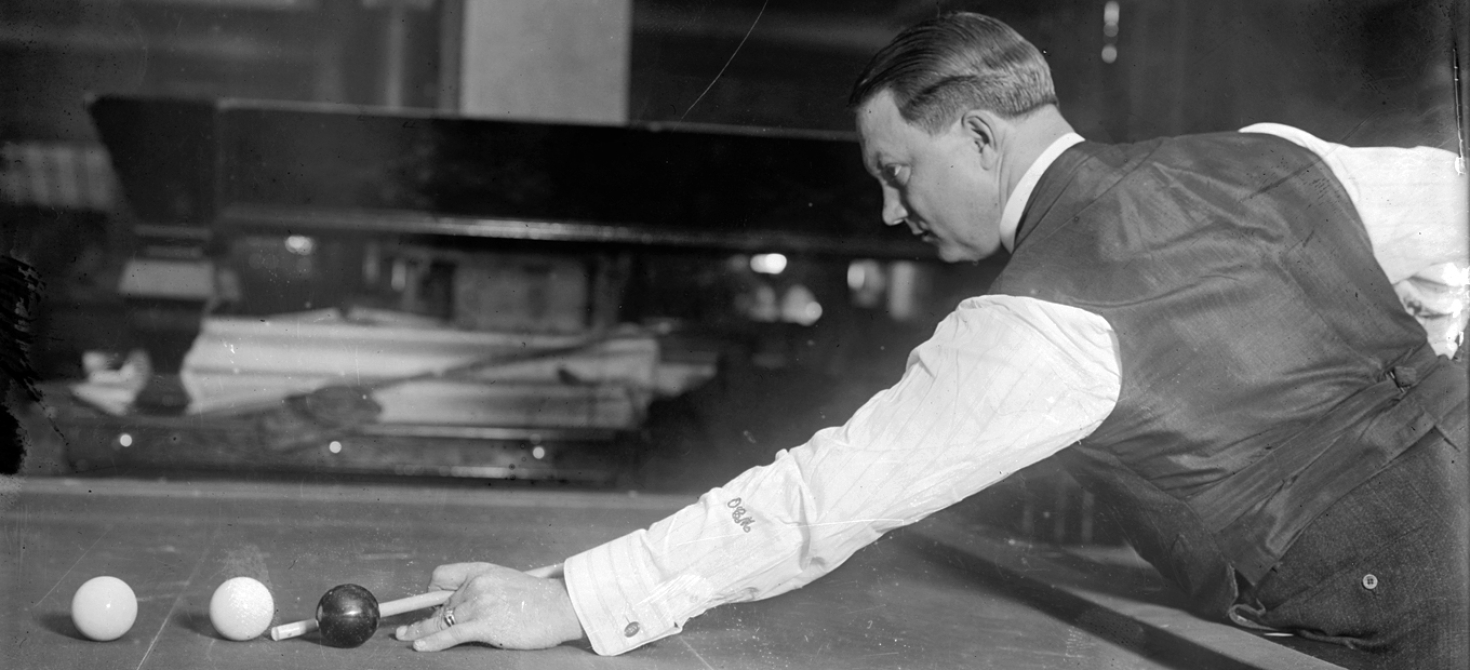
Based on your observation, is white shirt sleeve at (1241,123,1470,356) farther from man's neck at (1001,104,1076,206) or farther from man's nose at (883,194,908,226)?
man's nose at (883,194,908,226)

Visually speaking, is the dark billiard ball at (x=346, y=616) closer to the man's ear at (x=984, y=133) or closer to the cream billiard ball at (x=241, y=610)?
the cream billiard ball at (x=241, y=610)

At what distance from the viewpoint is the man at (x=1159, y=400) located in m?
1.50

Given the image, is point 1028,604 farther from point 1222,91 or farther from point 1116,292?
point 1222,91

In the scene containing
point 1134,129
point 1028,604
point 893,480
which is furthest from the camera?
point 1134,129

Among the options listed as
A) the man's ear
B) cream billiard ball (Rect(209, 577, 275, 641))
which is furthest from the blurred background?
cream billiard ball (Rect(209, 577, 275, 641))

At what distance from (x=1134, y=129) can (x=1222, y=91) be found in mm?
1066

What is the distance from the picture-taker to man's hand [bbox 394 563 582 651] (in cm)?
143

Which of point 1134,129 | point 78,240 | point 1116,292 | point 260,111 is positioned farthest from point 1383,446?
point 78,240

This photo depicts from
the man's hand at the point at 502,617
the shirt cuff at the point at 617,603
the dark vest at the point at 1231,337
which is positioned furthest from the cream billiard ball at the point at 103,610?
the dark vest at the point at 1231,337

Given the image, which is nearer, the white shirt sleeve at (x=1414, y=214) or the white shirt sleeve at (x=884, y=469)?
the white shirt sleeve at (x=884, y=469)

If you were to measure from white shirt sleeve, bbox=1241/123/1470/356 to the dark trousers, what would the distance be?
261 mm

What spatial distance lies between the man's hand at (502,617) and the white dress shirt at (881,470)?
32 mm

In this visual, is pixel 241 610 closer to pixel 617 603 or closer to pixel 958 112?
pixel 617 603

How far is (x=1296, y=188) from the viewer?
166cm
